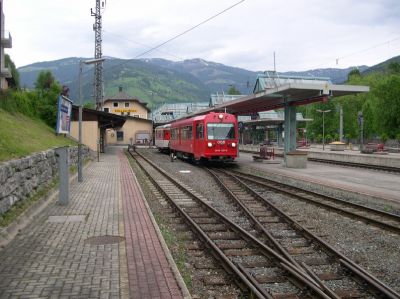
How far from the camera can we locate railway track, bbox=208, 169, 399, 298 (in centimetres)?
597

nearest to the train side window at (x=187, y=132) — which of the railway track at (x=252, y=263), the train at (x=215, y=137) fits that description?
the train at (x=215, y=137)

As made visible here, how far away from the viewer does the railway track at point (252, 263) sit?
5918 mm

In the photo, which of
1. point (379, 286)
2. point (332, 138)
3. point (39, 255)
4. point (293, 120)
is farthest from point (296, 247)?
point (332, 138)

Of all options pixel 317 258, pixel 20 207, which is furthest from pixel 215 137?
pixel 317 258

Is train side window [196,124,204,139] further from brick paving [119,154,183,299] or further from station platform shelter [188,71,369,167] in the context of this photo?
brick paving [119,154,183,299]

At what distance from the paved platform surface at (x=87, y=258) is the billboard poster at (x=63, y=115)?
2.25 m

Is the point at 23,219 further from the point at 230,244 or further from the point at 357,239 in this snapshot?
the point at 357,239

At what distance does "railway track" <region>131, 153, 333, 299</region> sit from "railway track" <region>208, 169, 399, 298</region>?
0.66ft

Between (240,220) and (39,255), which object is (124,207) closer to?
(240,220)

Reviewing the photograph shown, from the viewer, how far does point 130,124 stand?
86000 millimetres

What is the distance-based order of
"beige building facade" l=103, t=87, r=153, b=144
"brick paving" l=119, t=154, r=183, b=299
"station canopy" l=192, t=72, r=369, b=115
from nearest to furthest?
"brick paving" l=119, t=154, r=183, b=299, "station canopy" l=192, t=72, r=369, b=115, "beige building facade" l=103, t=87, r=153, b=144

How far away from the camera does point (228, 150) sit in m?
26.2

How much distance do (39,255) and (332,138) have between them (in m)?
82.2

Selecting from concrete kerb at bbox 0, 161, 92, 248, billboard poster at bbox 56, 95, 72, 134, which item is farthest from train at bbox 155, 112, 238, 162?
→ concrete kerb at bbox 0, 161, 92, 248
